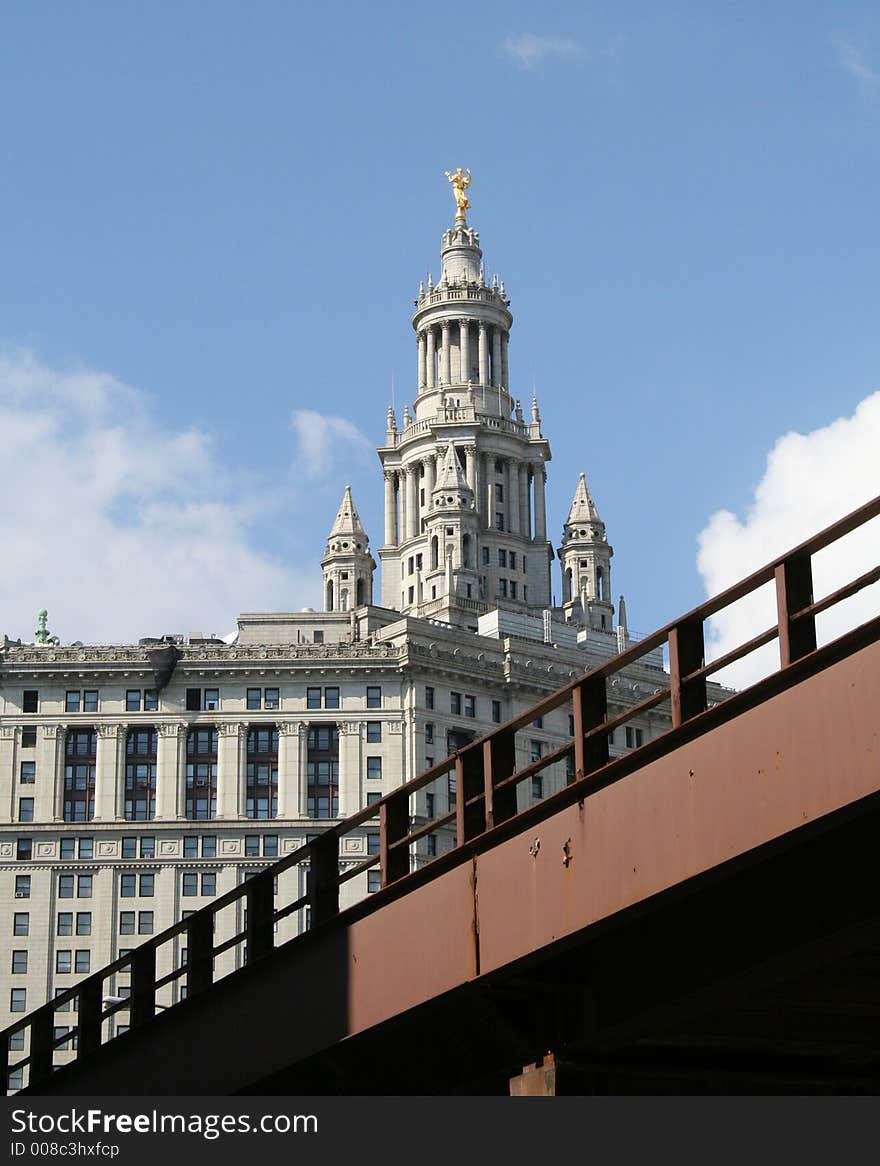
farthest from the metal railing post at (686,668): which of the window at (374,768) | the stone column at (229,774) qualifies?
the stone column at (229,774)

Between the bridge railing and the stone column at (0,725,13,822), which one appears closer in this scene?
the bridge railing

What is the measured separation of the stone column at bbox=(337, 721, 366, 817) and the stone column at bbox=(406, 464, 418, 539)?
50.3 metres

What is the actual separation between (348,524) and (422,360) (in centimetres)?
2075

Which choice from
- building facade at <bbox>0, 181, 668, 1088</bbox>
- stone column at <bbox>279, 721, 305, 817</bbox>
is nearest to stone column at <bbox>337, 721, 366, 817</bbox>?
building facade at <bbox>0, 181, 668, 1088</bbox>

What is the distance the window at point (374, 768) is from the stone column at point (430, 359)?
6389cm

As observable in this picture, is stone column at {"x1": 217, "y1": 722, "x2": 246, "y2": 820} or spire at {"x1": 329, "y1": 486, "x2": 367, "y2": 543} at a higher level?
spire at {"x1": 329, "y1": 486, "x2": 367, "y2": 543}

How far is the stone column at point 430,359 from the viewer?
636 feet

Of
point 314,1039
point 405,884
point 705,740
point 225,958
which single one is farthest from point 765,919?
point 225,958

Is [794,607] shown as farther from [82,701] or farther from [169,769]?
[82,701]

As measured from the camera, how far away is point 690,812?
1980cm

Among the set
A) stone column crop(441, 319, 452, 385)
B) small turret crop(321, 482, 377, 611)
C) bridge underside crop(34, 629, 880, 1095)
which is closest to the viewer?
bridge underside crop(34, 629, 880, 1095)

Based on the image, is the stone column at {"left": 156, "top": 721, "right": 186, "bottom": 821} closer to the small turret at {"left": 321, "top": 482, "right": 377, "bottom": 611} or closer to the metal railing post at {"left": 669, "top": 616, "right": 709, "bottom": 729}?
the small turret at {"left": 321, "top": 482, "right": 377, "bottom": 611}

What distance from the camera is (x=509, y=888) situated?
73.4ft

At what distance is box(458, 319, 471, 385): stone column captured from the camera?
634 feet
